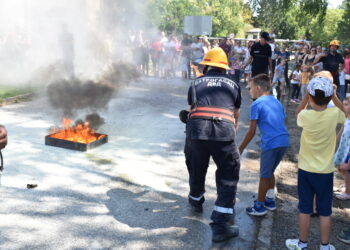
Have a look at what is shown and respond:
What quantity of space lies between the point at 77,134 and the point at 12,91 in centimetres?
534

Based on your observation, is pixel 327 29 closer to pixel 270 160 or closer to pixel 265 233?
pixel 270 160

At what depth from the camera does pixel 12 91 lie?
10.5 m

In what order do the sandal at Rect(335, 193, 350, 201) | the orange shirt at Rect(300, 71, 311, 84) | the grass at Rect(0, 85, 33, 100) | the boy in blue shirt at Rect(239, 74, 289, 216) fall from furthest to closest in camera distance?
1. the grass at Rect(0, 85, 33, 100)
2. the orange shirt at Rect(300, 71, 311, 84)
3. the sandal at Rect(335, 193, 350, 201)
4. the boy in blue shirt at Rect(239, 74, 289, 216)

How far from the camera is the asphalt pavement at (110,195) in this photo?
352 centimetres

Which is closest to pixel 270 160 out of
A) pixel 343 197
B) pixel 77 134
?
pixel 343 197

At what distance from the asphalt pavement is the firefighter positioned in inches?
11.6

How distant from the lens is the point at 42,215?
3.88 metres

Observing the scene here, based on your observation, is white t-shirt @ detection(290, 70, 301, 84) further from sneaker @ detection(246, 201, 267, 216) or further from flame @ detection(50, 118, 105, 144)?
sneaker @ detection(246, 201, 267, 216)

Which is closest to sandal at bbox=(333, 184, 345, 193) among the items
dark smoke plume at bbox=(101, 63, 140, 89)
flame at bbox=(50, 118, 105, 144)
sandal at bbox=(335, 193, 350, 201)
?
sandal at bbox=(335, 193, 350, 201)

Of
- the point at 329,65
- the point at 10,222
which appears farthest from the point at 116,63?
the point at 10,222

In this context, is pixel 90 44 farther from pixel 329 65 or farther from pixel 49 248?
pixel 49 248

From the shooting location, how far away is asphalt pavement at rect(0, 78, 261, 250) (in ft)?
11.5

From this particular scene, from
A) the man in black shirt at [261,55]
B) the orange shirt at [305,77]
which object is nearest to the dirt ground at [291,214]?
the man in black shirt at [261,55]

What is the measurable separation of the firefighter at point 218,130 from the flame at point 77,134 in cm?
297
